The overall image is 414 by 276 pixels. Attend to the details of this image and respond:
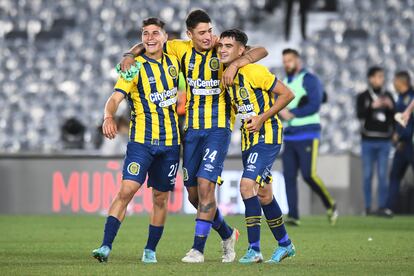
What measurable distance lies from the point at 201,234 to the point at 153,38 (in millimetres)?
1337

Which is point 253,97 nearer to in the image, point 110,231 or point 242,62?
point 242,62

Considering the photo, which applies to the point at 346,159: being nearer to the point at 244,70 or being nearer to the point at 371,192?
the point at 371,192

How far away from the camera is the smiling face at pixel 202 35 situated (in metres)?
7.25

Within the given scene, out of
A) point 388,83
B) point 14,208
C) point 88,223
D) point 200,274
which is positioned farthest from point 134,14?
point 200,274

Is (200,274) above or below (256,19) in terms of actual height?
below

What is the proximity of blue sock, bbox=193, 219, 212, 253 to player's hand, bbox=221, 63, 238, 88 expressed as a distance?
91 cm

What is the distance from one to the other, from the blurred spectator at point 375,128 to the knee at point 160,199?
6594mm

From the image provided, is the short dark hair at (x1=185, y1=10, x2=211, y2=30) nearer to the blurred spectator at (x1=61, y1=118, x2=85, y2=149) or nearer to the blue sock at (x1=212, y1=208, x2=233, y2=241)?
the blue sock at (x1=212, y1=208, x2=233, y2=241)

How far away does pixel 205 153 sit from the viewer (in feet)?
23.5

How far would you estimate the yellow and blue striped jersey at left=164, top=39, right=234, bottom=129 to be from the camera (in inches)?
285

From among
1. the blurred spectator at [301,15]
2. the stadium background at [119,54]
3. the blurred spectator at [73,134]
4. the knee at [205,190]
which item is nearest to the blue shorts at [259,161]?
the knee at [205,190]

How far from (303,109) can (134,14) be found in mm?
8298

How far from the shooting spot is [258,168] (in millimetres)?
7121

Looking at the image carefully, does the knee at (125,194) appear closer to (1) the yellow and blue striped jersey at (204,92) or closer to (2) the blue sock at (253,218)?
(1) the yellow and blue striped jersey at (204,92)
